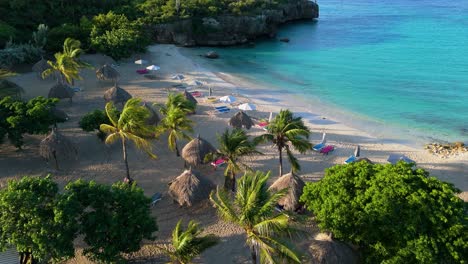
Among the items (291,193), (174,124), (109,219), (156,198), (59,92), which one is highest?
(174,124)

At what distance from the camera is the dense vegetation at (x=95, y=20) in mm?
36188

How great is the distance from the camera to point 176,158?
20484mm

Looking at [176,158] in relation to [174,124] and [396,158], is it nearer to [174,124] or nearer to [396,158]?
[174,124]

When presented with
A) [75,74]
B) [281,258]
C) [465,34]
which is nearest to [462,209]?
[281,258]

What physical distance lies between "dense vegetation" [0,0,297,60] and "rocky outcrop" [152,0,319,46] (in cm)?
113

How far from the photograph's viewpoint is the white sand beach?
605 inches

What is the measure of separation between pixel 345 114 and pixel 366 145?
19.8ft

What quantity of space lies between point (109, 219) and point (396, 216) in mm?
9345

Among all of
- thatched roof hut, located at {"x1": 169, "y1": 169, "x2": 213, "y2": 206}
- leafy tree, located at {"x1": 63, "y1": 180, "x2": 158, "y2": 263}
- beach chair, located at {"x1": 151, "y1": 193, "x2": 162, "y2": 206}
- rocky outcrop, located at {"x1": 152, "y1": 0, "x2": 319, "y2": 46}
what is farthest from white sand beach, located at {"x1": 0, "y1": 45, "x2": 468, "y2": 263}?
rocky outcrop, located at {"x1": 152, "y1": 0, "x2": 319, "y2": 46}

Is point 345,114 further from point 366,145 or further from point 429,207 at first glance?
point 429,207

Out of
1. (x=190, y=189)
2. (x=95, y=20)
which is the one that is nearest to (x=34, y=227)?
(x=190, y=189)

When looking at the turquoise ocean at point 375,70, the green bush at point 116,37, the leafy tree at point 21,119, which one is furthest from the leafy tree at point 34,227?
the green bush at point 116,37

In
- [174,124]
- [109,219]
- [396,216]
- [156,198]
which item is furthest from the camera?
[174,124]

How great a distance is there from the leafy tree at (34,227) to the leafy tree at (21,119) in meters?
8.13
